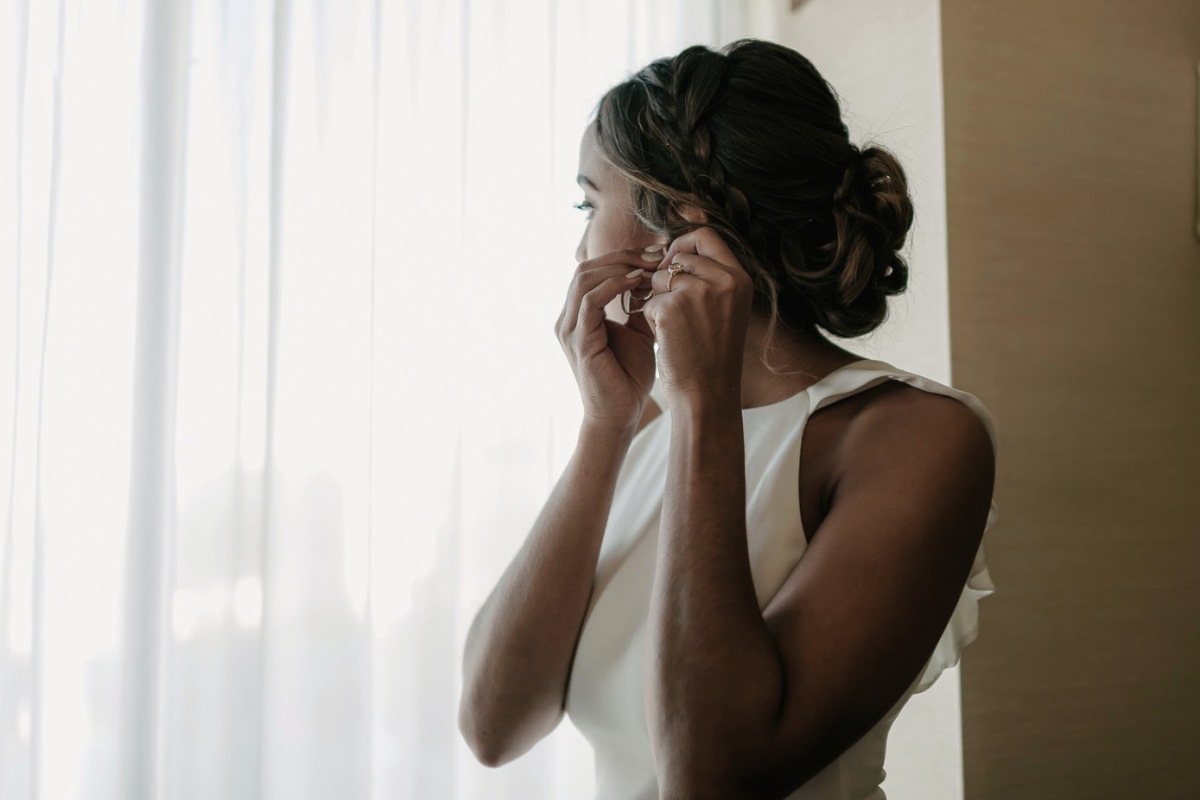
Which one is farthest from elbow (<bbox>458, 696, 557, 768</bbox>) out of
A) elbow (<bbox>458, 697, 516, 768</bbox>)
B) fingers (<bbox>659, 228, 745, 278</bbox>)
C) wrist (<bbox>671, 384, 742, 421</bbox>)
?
fingers (<bbox>659, 228, 745, 278</bbox>)

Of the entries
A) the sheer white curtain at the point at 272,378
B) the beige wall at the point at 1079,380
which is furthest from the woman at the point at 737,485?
the sheer white curtain at the point at 272,378

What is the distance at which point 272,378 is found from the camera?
1765mm

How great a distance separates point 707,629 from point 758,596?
0.16 m

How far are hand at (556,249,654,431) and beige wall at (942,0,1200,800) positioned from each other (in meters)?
0.76

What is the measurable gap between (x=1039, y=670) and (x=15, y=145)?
208 centimetres

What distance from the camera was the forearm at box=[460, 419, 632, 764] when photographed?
1011mm

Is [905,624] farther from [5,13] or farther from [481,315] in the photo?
[5,13]

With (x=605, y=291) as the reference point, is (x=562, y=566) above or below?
below

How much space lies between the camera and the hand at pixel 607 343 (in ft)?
3.31

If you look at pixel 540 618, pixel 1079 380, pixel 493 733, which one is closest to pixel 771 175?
pixel 540 618

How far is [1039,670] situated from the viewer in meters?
1.63

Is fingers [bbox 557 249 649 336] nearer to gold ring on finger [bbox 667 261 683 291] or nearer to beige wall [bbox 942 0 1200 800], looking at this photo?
gold ring on finger [bbox 667 261 683 291]

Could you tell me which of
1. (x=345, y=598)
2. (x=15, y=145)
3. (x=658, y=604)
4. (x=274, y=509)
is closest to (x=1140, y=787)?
(x=658, y=604)

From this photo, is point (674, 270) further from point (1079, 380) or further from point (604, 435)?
point (1079, 380)
